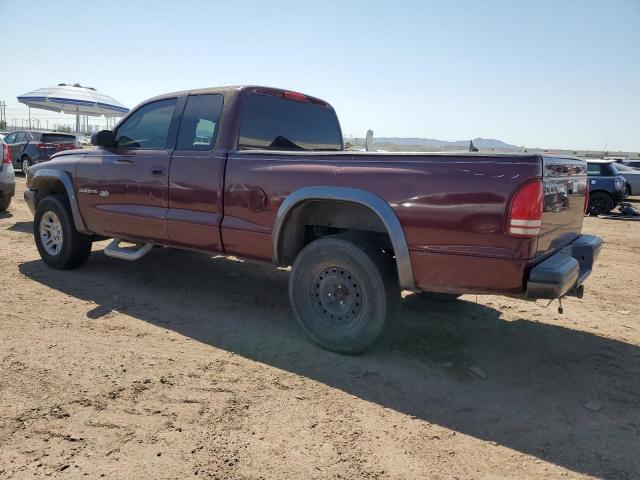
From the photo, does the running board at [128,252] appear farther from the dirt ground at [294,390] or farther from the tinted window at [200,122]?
the tinted window at [200,122]

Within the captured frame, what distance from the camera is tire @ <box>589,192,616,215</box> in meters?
13.7

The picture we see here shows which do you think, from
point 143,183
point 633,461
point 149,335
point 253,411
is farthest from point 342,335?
point 143,183

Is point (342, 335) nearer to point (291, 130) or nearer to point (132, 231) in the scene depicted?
point (291, 130)

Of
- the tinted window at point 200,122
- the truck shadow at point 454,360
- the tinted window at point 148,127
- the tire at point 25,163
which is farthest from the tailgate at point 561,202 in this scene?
the tire at point 25,163

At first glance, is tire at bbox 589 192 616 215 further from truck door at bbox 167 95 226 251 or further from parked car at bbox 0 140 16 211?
parked car at bbox 0 140 16 211

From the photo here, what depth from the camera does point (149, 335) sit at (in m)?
3.96

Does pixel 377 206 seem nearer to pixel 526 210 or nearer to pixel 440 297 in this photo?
pixel 526 210

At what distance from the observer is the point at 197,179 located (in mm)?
4297

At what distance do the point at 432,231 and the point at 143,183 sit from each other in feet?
9.73

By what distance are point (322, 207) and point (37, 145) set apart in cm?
1712

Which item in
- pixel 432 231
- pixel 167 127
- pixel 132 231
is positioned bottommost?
pixel 132 231

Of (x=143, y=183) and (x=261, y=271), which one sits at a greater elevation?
(x=143, y=183)

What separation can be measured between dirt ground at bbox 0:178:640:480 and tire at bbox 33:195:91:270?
0.53 meters

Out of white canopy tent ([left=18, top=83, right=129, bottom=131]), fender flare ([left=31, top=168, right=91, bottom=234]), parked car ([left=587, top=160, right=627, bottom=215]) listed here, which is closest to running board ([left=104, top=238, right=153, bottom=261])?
fender flare ([left=31, top=168, right=91, bottom=234])
